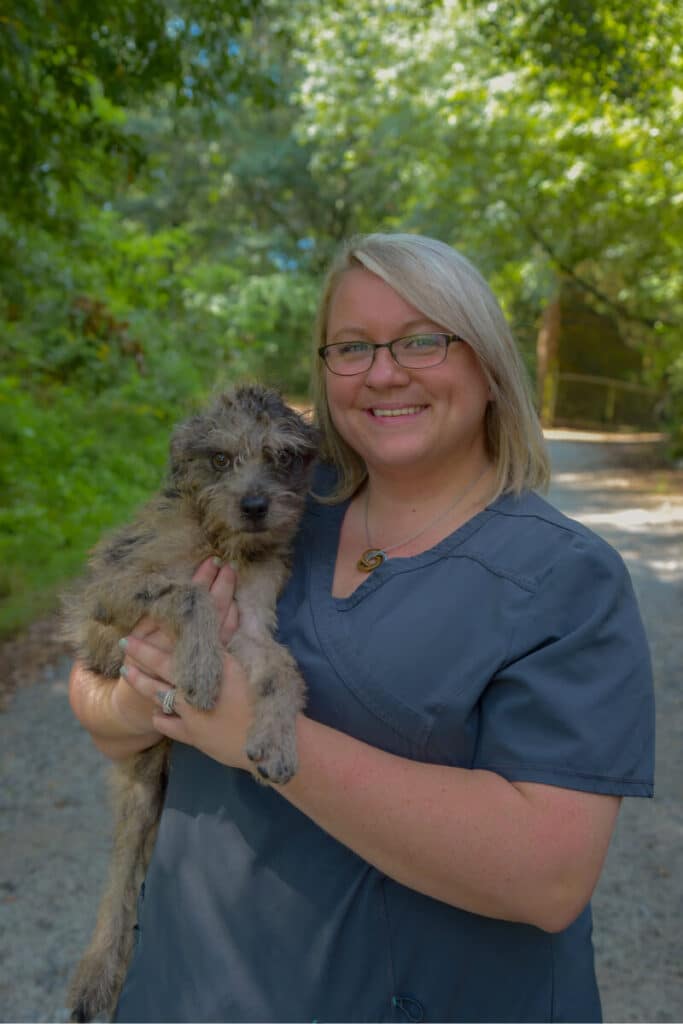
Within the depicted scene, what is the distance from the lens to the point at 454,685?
1689 millimetres

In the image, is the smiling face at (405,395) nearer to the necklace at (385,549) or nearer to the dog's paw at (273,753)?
the necklace at (385,549)

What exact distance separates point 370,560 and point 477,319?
0.63m

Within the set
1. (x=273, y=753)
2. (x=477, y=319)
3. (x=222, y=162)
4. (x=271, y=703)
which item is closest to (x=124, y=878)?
(x=271, y=703)

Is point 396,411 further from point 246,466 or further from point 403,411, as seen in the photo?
point 246,466

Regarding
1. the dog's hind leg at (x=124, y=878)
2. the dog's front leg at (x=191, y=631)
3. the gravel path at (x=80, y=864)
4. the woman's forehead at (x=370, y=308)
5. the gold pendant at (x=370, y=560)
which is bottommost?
the gravel path at (x=80, y=864)

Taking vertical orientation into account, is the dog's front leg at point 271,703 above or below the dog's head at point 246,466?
below

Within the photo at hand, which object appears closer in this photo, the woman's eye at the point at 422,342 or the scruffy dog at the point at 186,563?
the woman's eye at the point at 422,342

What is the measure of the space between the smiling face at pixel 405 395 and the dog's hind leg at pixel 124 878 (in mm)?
1126

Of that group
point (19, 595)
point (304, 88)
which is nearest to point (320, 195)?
point (304, 88)

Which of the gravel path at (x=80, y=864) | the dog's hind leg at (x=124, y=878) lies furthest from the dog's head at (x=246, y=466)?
the gravel path at (x=80, y=864)

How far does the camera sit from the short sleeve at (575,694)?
63.2 inches

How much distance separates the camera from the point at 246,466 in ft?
8.46

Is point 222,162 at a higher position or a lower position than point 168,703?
higher

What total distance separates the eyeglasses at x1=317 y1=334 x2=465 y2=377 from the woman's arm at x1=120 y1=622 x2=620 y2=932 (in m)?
0.90
